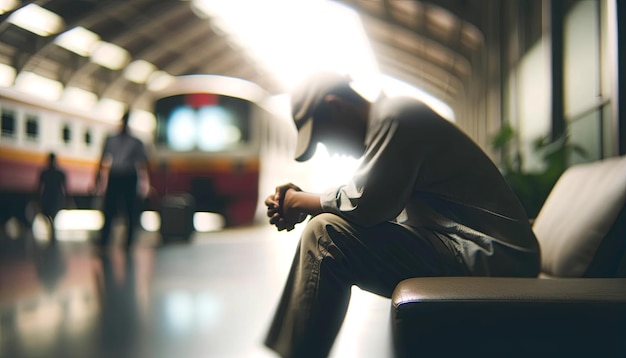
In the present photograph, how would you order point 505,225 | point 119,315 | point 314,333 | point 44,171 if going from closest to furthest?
point 314,333
point 505,225
point 119,315
point 44,171

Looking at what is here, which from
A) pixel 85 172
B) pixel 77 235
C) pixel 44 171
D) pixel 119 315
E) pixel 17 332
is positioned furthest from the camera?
pixel 85 172

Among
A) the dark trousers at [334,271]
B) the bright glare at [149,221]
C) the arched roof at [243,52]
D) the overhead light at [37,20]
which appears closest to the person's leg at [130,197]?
the arched roof at [243,52]

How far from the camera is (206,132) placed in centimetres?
785

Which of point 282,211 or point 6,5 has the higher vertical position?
point 6,5

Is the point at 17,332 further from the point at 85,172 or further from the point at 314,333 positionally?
the point at 85,172

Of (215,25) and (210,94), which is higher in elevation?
(215,25)

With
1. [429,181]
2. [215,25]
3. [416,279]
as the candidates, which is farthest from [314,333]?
[215,25]

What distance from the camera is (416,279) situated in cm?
120

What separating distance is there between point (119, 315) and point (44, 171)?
4.00 metres

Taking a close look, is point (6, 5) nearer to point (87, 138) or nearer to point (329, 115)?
point (329, 115)

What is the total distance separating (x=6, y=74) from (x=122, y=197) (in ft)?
12.7

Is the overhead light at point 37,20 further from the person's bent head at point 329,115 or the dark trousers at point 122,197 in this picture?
Result: the dark trousers at point 122,197

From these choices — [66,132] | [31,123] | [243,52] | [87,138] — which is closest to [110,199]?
[31,123]

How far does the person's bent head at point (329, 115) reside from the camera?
138cm
